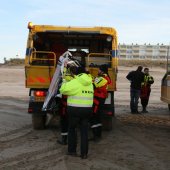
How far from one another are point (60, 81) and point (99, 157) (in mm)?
2091

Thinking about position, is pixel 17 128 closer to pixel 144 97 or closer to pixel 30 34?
pixel 30 34

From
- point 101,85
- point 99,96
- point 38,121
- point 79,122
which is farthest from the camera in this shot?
point 38,121

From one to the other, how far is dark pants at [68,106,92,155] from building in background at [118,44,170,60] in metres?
85.2

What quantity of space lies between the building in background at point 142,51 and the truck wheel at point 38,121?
82.4 meters

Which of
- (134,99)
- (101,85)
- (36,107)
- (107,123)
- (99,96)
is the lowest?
(107,123)

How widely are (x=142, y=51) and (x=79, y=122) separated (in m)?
91.4

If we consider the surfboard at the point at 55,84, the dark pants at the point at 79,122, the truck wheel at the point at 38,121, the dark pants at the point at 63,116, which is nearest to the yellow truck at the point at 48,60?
the truck wheel at the point at 38,121

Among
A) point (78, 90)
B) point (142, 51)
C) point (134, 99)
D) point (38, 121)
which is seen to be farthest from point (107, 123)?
point (142, 51)

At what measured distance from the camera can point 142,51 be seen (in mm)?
98875

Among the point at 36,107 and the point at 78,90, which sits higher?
the point at 78,90

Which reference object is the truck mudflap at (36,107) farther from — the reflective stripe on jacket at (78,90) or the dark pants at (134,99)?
the dark pants at (134,99)

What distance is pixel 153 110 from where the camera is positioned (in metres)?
17.7

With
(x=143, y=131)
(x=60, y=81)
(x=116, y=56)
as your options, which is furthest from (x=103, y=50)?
(x=60, y=81)

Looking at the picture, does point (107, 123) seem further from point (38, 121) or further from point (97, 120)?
point (38, 121)
